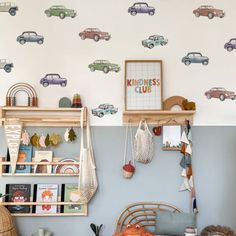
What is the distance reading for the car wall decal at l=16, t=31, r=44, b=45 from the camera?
121 inches

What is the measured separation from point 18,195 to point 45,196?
0.21 metres

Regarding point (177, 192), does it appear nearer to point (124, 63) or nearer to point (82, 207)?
point (82, 207)

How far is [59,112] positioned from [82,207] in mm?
800

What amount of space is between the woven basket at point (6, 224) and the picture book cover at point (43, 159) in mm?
403

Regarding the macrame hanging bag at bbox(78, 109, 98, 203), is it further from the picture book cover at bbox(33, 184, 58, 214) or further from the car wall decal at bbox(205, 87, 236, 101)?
the car wall decal at bbox(205, 87, 236, 101)

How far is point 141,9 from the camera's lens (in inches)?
123

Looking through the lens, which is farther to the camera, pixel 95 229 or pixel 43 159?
pixel 43 159

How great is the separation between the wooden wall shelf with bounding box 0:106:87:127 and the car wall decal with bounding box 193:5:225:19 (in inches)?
51.3

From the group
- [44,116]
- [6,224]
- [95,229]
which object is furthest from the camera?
[44,116]

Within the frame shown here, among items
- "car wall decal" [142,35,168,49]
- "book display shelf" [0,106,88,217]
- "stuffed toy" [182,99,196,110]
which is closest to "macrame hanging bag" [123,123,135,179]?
"book display shelf" [0,106,88,217]

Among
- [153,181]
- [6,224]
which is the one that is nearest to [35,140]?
[6,224]

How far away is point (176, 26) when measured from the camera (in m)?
3.11

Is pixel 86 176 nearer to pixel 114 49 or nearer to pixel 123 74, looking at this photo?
pixel 123 74

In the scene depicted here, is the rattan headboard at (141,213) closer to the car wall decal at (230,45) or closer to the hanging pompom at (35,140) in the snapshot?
the hanging pompom at (35,140)
